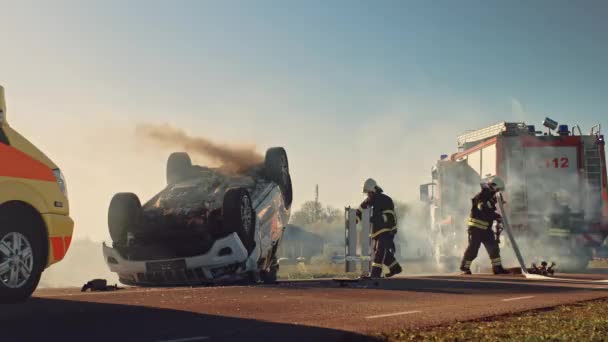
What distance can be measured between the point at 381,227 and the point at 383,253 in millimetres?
461

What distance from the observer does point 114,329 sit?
545 cm

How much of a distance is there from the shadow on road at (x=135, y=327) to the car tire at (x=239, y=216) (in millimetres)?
4117

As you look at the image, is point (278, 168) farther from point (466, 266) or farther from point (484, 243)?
point (484, 243)

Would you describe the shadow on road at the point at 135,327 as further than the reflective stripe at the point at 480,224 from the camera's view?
No

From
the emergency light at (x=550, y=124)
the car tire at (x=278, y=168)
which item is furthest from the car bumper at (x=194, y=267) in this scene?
the emergency light at (x=550, y=124)

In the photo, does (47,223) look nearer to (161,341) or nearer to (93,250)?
(161,341)

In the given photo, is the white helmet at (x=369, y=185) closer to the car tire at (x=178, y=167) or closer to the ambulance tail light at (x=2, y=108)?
the car tire at (x=178, y=167)

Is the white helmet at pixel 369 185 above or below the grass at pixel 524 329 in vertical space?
above

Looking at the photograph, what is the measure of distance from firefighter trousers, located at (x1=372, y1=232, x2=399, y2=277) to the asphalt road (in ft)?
10.9

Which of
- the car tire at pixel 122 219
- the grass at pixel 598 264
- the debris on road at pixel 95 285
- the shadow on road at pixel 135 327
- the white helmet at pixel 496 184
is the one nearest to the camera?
the shadow on road at pixel 135 327

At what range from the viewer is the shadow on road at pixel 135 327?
5.11 metres

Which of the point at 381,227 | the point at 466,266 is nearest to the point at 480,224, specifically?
the point at 466,266

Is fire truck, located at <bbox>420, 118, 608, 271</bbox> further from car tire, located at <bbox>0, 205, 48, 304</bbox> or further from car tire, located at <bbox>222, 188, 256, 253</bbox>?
car tire, located at <bbox>0, 205, 48, 304</bbox>

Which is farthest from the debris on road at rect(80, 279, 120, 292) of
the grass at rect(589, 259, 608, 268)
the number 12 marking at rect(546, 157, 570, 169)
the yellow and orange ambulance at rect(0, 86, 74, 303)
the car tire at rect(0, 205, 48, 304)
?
the grass at rect(589, 259, 608, 268)
